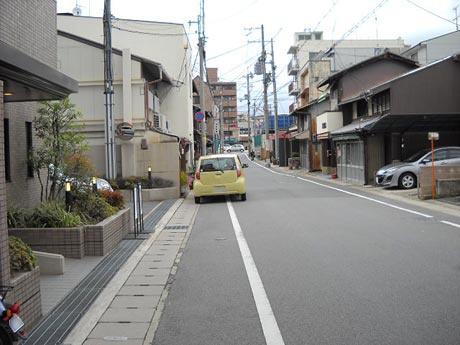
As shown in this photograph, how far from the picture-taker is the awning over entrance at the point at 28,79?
555 centimetres

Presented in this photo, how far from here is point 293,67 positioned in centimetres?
7794

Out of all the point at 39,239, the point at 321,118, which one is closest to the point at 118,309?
the point at 39,239

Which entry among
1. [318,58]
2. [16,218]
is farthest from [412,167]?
[318,58]

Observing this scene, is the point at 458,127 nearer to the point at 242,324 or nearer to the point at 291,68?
the point at 242,324

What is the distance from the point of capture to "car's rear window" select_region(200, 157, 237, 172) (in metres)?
20.1

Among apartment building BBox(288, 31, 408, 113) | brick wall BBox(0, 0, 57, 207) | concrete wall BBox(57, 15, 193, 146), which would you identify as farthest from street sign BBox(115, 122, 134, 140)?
apartment building BBox(288, 31, 408, 113)

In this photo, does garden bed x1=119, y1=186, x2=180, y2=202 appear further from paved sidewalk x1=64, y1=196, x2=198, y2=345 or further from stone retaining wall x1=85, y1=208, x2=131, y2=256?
paved sidewalk x1=64, y1=196, x2=198, y2=345

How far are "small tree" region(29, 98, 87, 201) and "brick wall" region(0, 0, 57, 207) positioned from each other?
21cm

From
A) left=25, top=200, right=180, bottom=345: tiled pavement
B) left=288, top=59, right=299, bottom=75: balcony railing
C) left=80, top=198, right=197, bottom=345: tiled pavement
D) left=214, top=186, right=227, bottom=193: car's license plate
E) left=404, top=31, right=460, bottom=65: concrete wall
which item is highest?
left=288, top=59, right=299, bottom=75: balcony railing

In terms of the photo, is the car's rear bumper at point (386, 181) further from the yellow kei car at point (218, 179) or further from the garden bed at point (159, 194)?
the garden bed at point (159, 194)

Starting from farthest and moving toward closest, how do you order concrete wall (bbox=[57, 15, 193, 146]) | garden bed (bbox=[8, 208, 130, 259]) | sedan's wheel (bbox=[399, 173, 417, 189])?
concrete wall (bbox=[57, 15, 193, 146]) < sedan's wheel (bbox=[399, 173, 417, 189]) < garden bed (bbox=[8, 208, 130, 259])

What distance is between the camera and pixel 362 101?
3123 cm

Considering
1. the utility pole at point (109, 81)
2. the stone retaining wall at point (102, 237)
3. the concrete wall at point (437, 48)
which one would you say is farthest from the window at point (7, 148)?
the concrete wall at point (437, 48)

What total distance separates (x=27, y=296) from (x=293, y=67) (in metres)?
74.9
